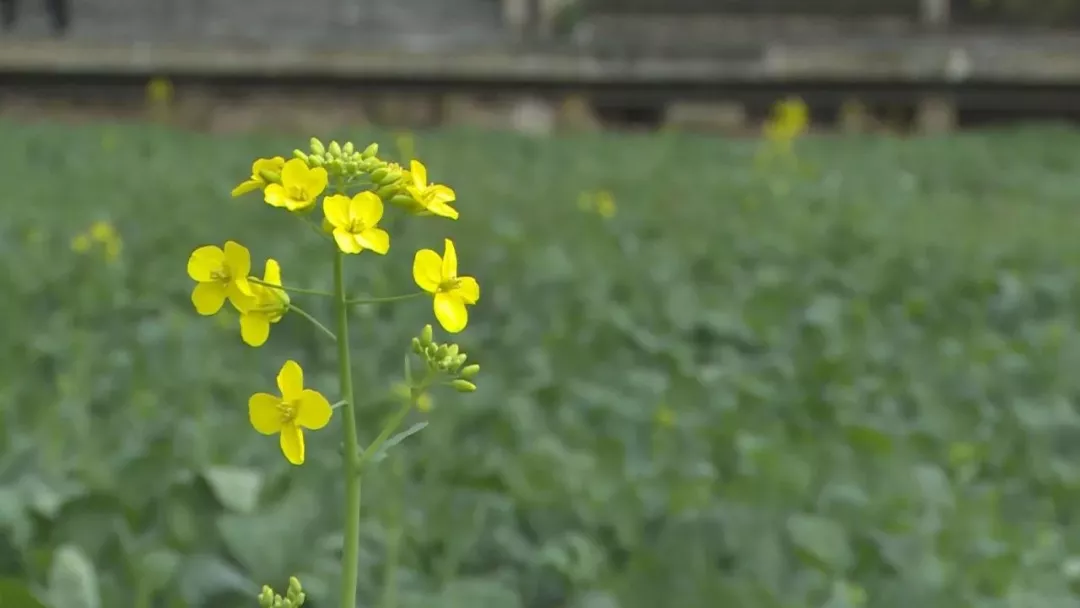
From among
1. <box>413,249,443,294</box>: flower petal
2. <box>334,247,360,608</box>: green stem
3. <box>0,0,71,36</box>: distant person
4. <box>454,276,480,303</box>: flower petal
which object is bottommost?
<box>334,247,360,608</box>: green stem

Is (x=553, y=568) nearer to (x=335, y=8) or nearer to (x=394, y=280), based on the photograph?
(x=394, y=280)

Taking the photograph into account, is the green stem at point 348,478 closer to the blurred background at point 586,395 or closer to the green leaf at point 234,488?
the blurred background at point 586,395

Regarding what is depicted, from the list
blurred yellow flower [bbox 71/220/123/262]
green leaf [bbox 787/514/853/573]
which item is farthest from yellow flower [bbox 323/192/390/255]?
blurred yellow flower [bbox 71/220/123/262]

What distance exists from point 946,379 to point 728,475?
77 centimetres

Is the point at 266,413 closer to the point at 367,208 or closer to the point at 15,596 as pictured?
the point at 367,208

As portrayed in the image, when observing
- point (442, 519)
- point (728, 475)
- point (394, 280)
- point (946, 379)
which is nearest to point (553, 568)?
point (442, 519)

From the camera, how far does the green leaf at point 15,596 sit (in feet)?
2.55

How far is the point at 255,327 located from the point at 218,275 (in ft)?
0.13

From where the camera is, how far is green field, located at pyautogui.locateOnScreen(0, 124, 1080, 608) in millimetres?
1296

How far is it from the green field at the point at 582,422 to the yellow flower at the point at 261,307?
179 mm

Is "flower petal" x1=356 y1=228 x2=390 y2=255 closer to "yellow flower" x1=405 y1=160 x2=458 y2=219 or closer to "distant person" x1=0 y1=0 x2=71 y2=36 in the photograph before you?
"yellow flower" x1=405 y1=160 x2=458 y2=219

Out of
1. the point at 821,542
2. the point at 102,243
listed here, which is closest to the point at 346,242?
the point at 821,542

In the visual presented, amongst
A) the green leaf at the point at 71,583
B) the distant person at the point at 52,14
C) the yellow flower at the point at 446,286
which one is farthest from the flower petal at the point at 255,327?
the distant person at the point at 52,14

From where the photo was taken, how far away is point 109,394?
1897mm
